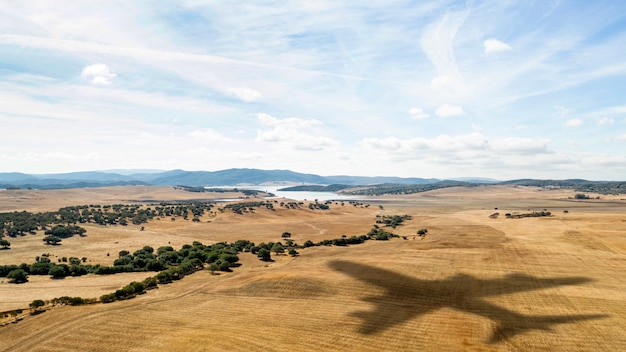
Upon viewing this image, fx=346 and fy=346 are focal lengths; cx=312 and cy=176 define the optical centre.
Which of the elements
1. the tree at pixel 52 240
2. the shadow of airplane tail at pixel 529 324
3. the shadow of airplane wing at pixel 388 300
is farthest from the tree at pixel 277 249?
the tree at pixel 52 240

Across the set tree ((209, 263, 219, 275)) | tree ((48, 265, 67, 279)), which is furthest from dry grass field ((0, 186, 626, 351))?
tree ((48, 265, 67, 279))

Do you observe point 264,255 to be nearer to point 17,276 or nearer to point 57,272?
point 57,272

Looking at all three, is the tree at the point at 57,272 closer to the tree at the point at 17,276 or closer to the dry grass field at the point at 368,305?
the dry grass field at the point at 368,305

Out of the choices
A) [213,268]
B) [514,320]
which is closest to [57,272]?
[213,268]

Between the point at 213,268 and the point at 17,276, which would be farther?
the point at 213,268

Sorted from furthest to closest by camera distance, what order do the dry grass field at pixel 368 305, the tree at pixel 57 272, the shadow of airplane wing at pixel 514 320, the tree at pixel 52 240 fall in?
the tree at pixel 52 240 → the tree at pixel 57 272 → the shadow of airplane wing at pixel 514 320 → the dry grass field at pixel 368 305

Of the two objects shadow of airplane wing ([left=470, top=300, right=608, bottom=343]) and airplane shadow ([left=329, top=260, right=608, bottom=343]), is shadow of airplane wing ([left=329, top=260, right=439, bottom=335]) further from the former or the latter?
shadow of airplane wing ([left=470, top=300, right=608, bottom=343])

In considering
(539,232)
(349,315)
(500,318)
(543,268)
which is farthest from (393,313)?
(539,232)

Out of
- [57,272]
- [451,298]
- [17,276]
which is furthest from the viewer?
[57,272]

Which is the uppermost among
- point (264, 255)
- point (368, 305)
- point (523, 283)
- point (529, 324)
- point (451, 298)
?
point (523, 283)

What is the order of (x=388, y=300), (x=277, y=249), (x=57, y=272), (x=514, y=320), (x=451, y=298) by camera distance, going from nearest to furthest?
(x=514, y=320), (x=388, y=300), (x=451, y=298), (x=57, y=272), (x=277, y=249)
